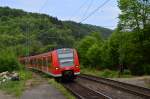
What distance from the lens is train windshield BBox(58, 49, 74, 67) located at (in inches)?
1510

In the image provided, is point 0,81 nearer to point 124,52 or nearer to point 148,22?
point 124,52

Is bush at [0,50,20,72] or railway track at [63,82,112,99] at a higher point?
bush at [0,50,20,72]

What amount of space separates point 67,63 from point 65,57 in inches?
21.1

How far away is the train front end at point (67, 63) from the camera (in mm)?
38312

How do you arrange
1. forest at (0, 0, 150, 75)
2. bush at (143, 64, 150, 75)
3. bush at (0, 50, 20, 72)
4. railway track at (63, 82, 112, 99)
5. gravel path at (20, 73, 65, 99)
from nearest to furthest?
gravel path at (20, 73, 65, 99), railway track at (63, 82, 112, 99), bush at (0, 50, 20, 72), bush at (143, 64, 150, 75), forest at (0, 0, 150, 75)

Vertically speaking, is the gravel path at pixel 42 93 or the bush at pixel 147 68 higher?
the bush at pixel 147 68

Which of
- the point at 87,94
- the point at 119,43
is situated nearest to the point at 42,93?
the point at 87,94

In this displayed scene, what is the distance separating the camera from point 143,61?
172 feet

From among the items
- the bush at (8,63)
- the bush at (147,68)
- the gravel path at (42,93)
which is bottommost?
the gravel path at (42,93)

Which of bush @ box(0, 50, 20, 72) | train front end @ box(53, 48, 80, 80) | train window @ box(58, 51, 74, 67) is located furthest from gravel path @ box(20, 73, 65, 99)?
bush @ box(0, 50, 20, 72)

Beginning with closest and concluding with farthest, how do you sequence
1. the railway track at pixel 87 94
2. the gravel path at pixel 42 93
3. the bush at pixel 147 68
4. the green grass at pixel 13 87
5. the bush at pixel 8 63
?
the gravel path at pixel 42 93 < the railway track at pixel 87 94 < the green grass at pixel 13 87 < the bush at pixel 8 63 < the bush at pixel 147 68

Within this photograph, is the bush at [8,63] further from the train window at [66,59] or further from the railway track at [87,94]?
the railway track at [87,94]

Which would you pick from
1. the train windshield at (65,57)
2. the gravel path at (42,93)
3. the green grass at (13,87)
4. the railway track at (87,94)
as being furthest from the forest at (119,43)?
the gravel path at (42,93)

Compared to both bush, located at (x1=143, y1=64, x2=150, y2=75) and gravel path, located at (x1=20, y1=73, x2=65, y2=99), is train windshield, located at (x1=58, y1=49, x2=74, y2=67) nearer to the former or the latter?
gravel path, located at (x1=20, y1=73, x2=65, y2=99)
